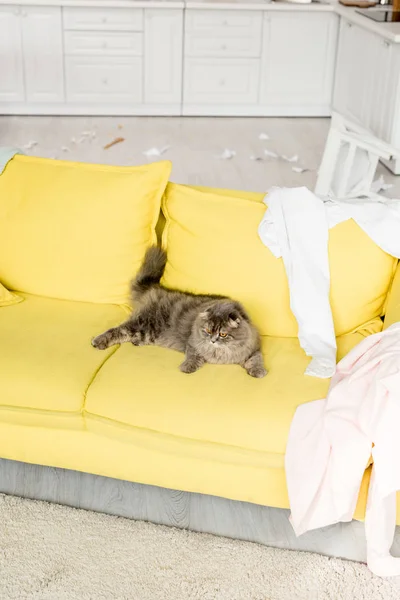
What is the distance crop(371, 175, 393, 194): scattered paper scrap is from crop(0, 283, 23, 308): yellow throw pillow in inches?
104

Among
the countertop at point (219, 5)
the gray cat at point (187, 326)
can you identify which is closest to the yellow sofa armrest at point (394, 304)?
the gray cat at point (187, 326)

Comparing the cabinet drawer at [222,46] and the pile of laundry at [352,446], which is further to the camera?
the cabinet drawer at [222,46]

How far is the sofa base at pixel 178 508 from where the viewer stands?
2219mm

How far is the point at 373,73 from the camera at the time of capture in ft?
18.2

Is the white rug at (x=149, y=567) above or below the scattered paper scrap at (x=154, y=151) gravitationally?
below

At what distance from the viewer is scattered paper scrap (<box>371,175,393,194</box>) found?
183 inches

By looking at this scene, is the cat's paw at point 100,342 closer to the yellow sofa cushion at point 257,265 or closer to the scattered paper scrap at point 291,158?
the yellow sofa cushion at point 257,265

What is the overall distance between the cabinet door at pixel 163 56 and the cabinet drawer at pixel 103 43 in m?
0.10

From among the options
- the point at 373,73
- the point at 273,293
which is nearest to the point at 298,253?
the point at 273,293

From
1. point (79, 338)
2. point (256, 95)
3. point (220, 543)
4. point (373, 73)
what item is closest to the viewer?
point (220, 543)

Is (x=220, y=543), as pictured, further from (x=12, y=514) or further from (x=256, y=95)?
(x=256, y=95)

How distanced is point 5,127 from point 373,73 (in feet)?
9.35

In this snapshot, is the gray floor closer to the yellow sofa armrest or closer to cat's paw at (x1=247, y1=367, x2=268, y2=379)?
the yellow sofa armrest

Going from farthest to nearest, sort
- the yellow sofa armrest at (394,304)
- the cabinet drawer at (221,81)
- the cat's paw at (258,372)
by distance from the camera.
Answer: the cabinet drawer at (221,81), the yellow sofa armrest at (394,304), the cat's paw at (258,372)
